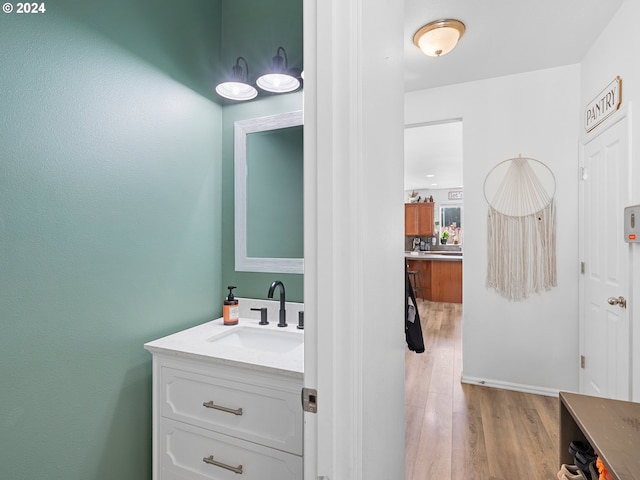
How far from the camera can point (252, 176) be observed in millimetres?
1911

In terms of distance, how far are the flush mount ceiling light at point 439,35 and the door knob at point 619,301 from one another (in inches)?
74.7

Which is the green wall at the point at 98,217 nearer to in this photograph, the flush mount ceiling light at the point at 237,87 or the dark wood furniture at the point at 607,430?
the flush mount ceiling light at the point at 237,87

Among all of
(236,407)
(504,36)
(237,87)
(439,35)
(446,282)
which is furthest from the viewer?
(446,282)

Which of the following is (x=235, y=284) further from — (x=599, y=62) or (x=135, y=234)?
(x=599, y=62)

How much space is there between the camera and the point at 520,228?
9.19 ft

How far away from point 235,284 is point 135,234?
2.10 ft

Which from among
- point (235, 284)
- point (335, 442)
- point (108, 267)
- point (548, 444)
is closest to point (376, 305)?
point (335, 442)

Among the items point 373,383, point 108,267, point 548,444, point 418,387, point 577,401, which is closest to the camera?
point 373,383

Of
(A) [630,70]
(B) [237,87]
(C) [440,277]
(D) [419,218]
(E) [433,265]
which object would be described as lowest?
(C) [440,277]

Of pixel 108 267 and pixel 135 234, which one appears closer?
pixel 108 267

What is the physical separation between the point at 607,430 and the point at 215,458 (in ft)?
4.29

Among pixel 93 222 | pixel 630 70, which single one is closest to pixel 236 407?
pixel 93 222

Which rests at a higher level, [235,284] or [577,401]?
[235,284]

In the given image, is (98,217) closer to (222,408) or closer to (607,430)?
(222,408)
